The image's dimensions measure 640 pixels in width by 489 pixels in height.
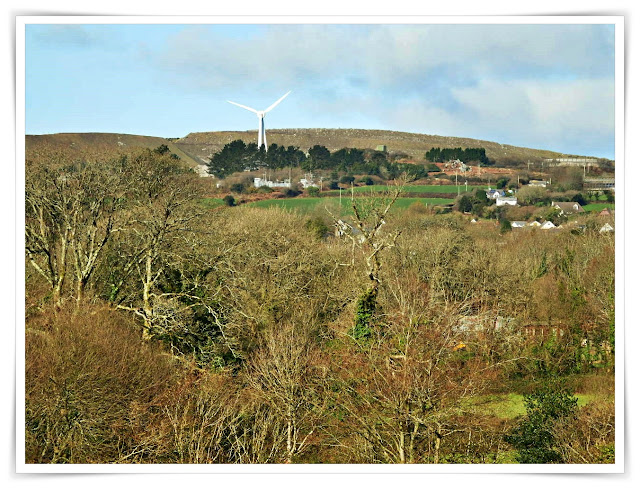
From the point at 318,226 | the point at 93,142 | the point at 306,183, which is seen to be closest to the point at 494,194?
the point at 306,183

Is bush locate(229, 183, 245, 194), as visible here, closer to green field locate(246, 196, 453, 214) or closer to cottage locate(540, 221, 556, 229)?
green field locate(246, 196, 453, 214)

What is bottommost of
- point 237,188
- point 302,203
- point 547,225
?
point 547,225

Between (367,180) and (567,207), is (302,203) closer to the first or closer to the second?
(367,180)

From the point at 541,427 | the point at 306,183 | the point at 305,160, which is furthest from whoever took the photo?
the point at 305,160

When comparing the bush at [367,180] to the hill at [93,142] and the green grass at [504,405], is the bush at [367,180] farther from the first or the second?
the green grass at [504,405]

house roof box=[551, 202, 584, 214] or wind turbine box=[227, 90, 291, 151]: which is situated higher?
wind turbine box=[227, 90, 291, 151]

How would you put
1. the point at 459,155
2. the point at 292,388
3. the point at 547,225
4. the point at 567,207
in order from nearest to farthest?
the point at 292,388
the point at 567,207
the point at 547,225
the point at 459,155

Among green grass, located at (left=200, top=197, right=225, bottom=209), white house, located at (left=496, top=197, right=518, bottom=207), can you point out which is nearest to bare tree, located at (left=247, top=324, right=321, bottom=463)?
green grass, located at (left=200, top=197, right=225, bottom=209)
